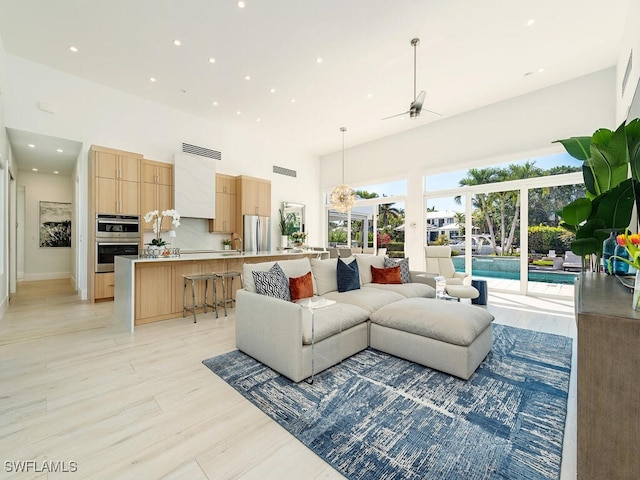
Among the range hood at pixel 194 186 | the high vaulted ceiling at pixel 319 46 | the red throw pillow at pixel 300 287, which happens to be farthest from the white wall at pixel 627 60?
the range hood at pixel 194 186

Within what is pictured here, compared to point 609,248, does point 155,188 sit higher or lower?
higher

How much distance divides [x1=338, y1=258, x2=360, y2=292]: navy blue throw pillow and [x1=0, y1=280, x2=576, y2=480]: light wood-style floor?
159cm

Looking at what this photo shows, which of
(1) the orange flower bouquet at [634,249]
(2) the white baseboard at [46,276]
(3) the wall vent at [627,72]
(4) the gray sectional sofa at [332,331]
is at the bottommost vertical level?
(2) the white baseboard at [46,276]

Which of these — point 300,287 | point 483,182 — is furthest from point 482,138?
point 300,287

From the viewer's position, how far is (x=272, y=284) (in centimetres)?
300

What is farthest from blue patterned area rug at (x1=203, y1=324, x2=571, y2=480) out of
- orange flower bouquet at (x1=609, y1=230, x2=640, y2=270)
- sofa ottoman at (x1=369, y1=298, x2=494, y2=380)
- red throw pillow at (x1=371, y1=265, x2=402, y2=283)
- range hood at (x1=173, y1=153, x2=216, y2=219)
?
range hood at (x1=173, y1=153, x2=216, y2=219)

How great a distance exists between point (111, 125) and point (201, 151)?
5.87 ft

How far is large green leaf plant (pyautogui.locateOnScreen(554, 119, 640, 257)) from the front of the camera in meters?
1.73

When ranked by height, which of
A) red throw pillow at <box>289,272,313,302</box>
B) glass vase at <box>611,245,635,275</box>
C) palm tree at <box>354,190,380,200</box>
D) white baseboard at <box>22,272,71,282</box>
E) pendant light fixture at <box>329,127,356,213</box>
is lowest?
white baseboard at <box>22,272,71,282</box>

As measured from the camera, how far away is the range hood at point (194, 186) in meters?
6.12

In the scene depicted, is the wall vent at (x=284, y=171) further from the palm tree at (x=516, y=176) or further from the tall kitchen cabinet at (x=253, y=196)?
the palm tree at (x=516, y=176)

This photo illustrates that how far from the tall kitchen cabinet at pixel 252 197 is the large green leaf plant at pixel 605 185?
20.7ft

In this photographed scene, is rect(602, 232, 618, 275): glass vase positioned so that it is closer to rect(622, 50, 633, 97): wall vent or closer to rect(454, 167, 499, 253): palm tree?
rect(622, 50, 633, 97): wall vent

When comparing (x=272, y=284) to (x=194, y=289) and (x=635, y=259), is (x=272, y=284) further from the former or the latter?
(x=635, y=259)
